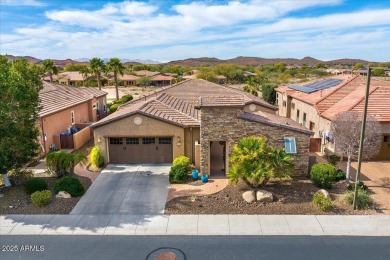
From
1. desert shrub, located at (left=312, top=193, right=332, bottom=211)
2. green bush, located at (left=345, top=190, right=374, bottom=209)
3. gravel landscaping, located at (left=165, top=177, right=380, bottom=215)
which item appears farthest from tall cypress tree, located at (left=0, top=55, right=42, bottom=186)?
green bush, located at (left=345, top=190, right=374, bottom=209)

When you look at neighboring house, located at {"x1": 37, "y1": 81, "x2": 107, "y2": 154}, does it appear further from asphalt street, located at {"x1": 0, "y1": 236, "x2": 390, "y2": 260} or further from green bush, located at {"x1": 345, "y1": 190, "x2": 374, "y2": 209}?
green bush, located at {"x1": 345, "y1": 190, "x2": 374, "y2": 209}

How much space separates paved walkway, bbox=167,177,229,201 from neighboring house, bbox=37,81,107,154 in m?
11.0

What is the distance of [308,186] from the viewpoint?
693 inches

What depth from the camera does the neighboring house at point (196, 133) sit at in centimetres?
1842

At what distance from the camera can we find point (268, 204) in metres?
15.6

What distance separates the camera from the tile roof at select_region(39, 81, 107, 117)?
2653 centimetres

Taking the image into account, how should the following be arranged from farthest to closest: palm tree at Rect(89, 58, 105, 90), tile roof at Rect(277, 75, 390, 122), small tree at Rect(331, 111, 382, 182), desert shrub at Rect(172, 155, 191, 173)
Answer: palm tree at Rect(89, 58, 105, 90) < tile roof at Rect(277, 75, 390, 122) < desert shrub at Rect(172, 155, 191, 173) < small tree at Rect(331, 111, 382, 182)

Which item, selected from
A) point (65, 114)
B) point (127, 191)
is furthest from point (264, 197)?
point (65, 114)

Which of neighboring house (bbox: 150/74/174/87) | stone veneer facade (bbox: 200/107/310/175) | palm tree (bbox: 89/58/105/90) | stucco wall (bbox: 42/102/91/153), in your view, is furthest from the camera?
neighboring house (bbox: 150/74/174/87)

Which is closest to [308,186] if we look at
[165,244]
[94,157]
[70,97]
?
[165,244]

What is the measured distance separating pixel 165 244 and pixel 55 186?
25.9 feet

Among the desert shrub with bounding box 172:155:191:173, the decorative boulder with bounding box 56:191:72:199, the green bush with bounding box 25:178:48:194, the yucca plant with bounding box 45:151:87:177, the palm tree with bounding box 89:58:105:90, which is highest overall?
the palm tree with bounding box 89:58:105:90

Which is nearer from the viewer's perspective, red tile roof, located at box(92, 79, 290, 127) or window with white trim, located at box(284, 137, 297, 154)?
red tile roof, located at box(92, 79, 290, 127)

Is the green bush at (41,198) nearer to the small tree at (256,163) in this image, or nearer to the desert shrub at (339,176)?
the small tree at (256,163)
